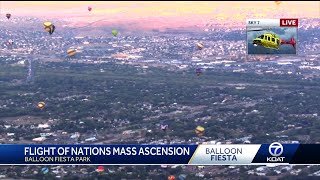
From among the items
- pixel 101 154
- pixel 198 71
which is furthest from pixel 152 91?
pixel 101 154

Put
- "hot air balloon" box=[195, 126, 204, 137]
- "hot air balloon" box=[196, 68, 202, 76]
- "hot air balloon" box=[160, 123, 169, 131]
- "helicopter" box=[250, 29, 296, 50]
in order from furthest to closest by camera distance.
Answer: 1. "hot air balloon" box=[196, 68, 202, 76]
2. "hot air balloon" box=[160, 123, 169, 131]
3. "hot air balloon" box=[195, 126, 204, 137]
4. "helicopter" box=[250, 29, 296, 50]

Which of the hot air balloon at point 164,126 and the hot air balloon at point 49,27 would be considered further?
the hot air balloon at point 49,27

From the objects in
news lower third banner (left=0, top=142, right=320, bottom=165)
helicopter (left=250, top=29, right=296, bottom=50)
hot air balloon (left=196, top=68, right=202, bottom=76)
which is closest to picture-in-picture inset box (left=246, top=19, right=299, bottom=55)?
helicopter (left=250, top=29, right=296, bottom=50)

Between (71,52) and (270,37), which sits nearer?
(270,37)

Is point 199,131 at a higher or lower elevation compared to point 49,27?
lower

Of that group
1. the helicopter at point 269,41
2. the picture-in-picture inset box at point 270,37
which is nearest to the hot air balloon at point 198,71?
the picture-in-picture inset box at point 270,37

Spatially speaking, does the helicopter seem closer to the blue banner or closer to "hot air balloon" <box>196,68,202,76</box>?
the blue banner

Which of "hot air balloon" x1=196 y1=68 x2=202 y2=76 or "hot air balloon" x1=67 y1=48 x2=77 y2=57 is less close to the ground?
"hot air balloon" x1=67 y1=48 x2=77 y2=57

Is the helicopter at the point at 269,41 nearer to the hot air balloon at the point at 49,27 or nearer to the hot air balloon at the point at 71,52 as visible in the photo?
the hot air balloon at the point at 49,27

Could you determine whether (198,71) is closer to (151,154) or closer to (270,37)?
(270,37)

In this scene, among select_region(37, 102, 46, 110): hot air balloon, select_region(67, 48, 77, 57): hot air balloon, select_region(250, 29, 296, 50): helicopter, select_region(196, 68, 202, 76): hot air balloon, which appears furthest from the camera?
select_region(67, 48, 77, 57): hot air balloon
